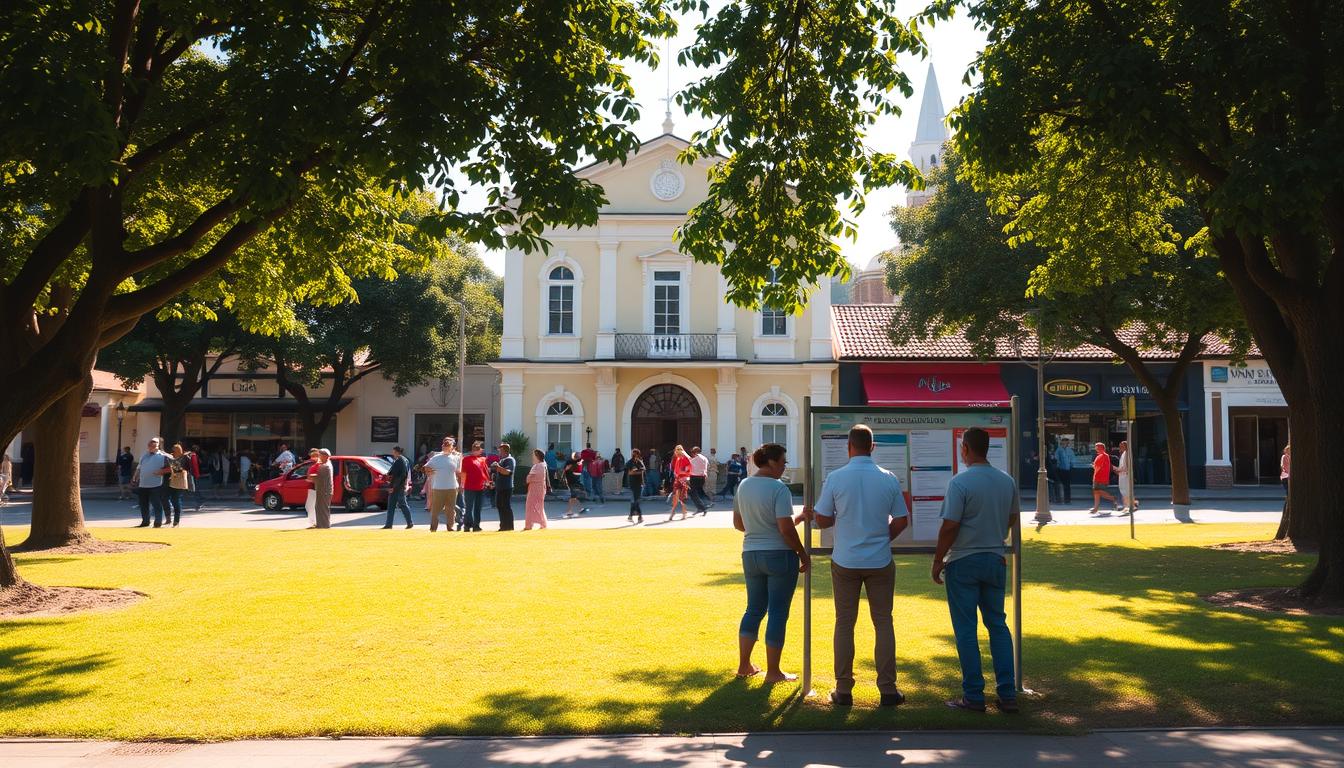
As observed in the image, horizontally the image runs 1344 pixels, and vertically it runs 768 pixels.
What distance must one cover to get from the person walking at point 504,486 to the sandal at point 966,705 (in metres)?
13.6

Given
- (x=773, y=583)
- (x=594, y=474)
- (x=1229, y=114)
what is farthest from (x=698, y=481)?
(x=773, y=583)

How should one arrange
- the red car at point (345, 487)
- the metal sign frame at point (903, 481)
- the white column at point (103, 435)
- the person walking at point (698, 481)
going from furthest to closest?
the white column at point (103, 435) < the red car at point (345, 487) < the person walking at point (698, 481) < the metal sign frame at point (903, 481)

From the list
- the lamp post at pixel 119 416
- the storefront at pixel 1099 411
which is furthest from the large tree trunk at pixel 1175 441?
the lamp post at pixel 119 416

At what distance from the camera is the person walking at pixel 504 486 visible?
63.8 ft

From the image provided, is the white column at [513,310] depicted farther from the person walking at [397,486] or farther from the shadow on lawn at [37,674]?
the shadow on lawn at [37,674]

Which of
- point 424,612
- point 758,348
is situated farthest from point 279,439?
point 424,612

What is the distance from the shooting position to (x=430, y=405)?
42000 mm

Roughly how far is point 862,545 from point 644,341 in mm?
28905

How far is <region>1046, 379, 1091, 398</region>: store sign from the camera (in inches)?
1432

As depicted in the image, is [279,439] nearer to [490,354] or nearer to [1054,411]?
[490,354]

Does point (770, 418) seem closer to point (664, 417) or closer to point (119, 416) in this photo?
point (664, 417)

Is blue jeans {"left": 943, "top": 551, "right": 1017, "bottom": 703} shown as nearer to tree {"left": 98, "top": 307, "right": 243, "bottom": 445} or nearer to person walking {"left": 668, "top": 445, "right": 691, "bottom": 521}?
person walking {"left": 668, "top": 445, "right": 691, "bottom": 521}

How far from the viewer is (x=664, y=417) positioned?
3575 centimetres

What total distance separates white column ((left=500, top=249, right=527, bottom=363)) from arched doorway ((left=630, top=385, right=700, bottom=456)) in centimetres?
449
